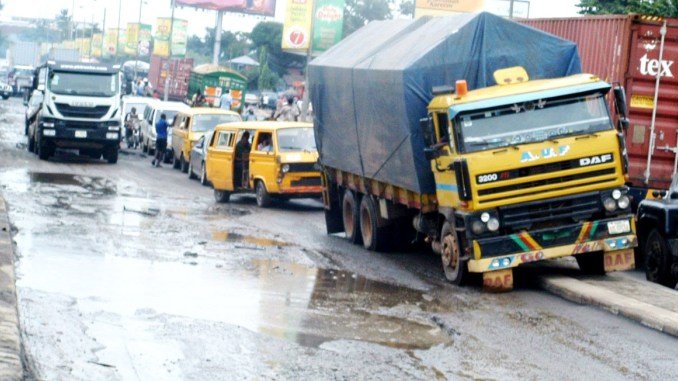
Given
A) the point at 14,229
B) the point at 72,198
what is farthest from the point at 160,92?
the point at 14,229

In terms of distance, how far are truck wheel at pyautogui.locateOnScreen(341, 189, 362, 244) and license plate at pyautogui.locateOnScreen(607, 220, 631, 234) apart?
603cm

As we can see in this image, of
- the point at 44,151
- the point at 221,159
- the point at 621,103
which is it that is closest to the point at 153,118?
the point at 44,151

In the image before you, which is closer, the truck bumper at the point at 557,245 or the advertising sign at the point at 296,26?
the truck bumper at the point at 557,245

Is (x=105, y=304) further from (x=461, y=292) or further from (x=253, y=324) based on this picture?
(x=461, y=292)

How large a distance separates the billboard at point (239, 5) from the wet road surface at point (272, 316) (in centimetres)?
7158

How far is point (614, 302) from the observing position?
1285 cm

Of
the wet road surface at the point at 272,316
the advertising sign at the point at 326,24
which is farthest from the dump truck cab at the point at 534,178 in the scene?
the advertising sign at the point at 326,24

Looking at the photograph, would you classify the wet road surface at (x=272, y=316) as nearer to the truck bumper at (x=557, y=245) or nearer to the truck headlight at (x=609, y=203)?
the truck bumper at (x=557, y=245)

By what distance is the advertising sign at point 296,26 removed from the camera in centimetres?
4719

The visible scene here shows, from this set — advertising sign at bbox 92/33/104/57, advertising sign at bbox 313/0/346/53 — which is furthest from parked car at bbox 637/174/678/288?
advertising sign at bbox 92/33/104/57

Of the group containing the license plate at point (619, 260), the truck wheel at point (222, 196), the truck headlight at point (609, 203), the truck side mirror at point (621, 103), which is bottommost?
the truck wheel at point (222, 196)

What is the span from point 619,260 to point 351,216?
6.54 meters

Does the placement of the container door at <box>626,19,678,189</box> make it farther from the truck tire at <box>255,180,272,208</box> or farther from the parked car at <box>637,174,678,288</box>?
the truck tire at <box>255,180,272,208</box>

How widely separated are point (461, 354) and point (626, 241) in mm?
4953
